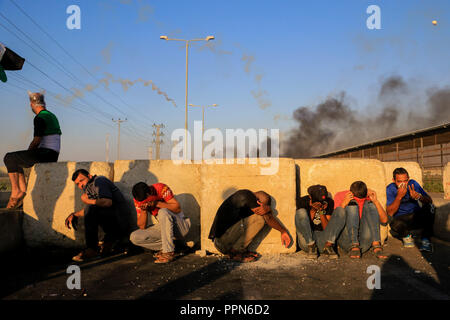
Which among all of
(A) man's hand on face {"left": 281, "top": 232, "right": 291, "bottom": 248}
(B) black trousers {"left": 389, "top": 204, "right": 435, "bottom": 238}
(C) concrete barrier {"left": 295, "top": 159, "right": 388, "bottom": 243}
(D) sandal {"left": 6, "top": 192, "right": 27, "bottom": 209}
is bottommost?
(A) man's hand on face {"left": 281, "top": 232, "right": 291, "bottom": 248}

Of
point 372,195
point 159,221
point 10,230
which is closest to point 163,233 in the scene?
point 159,221

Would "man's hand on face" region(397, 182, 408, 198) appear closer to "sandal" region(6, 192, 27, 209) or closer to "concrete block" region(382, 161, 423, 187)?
"concrete block" region(382, 161, 423, 187)

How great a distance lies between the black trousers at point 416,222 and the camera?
4453 millimetres

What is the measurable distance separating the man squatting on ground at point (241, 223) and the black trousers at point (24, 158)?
2883mm

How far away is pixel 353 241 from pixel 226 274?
68.8 inches

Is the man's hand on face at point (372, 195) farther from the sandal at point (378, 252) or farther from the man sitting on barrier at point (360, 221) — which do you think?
the sandal at point (378, 252)

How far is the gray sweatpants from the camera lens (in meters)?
4.15

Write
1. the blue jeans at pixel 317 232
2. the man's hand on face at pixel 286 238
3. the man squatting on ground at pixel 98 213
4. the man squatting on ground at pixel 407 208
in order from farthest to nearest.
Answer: the man squatting on ground at pixel 407 208, the man squatting on ground at pixel 98 213, the man's hand on face at pixel 286 238, the blue jeans at pixel 317 232

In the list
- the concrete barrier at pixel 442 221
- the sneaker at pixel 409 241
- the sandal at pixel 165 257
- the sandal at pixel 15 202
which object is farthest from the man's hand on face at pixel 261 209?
the sandal at pixel 15 202

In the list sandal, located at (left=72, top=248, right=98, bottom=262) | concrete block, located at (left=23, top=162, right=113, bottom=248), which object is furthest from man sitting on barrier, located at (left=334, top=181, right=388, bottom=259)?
concrete block, located at (left=23, top=162, right=113, bottom=248)

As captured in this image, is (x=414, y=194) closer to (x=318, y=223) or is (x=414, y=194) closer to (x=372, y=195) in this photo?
(x=372, y=195)

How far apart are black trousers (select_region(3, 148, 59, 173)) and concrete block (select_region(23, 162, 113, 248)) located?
12 cm

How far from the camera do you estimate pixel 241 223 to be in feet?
13.7
